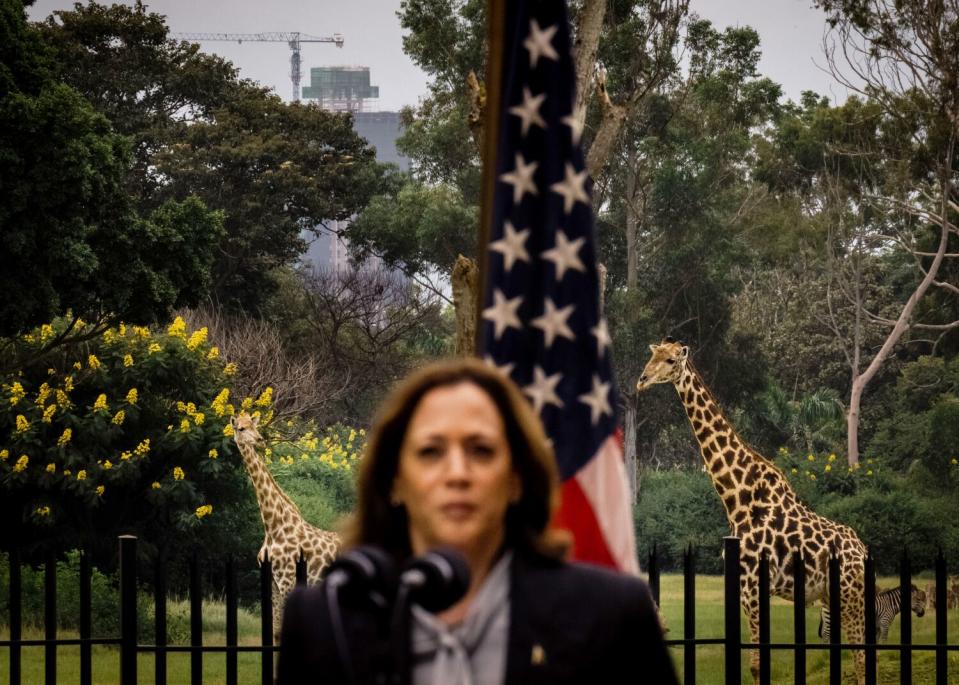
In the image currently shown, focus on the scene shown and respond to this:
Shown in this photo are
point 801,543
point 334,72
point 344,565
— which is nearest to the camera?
point 344,565

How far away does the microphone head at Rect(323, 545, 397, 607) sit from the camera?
60.6 inches

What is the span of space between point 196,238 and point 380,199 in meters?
14.7

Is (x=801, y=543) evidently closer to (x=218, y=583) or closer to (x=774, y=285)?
(x=218, y=583)

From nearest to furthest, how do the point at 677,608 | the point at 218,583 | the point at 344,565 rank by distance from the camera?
the point at 344,565 < the point at 218,583 < the point at 677,608

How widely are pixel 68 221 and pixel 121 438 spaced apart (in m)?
2.36

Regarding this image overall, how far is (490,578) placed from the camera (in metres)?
1.81

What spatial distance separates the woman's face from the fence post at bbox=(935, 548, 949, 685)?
4481mm

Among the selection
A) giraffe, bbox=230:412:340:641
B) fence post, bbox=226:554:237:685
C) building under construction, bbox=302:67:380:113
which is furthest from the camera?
building under construction, bbox=302:67:380:113

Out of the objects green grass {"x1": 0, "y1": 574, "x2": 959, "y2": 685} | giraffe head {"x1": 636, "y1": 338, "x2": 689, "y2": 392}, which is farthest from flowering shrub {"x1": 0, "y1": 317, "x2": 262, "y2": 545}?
giraffe head {"x1": 636, "y1": 338, "x2": 689, "y2": 392}

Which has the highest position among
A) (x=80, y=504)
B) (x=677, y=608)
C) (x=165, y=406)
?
(x=165, y=406)

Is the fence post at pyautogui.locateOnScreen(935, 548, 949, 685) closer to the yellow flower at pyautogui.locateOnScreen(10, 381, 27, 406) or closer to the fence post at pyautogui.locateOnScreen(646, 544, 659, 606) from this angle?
the fence post at pyautogui.locateOnScreen(646, 544, 659, 606)

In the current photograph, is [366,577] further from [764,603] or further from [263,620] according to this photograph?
[764,603]

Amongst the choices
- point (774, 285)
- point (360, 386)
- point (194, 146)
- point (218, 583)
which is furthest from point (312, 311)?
point (218, 583)

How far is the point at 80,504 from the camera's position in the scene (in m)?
16.0
